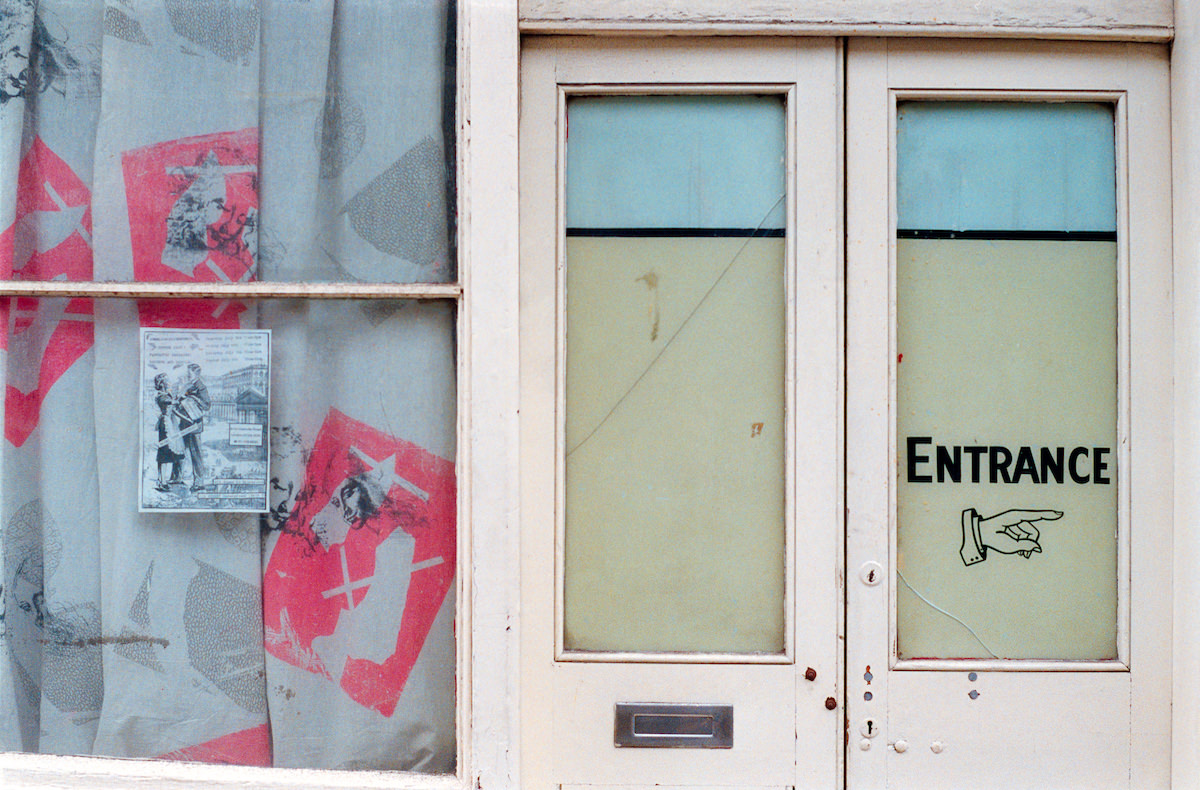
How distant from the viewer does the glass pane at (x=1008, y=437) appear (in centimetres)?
198

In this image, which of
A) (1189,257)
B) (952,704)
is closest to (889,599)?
(952,704)

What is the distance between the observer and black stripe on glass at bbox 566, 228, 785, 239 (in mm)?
1989

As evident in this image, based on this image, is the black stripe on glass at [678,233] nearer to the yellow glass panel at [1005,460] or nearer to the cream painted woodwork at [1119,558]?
the cream painted woodwork at [1119,558]

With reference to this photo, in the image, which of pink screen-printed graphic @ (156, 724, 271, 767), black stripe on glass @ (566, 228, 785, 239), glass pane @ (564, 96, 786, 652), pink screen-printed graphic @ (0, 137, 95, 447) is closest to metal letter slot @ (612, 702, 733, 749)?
glass pane @ (564, 96, 786, 652)

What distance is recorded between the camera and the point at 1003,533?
198cm

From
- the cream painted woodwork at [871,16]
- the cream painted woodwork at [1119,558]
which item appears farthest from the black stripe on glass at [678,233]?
the cream painted woodwork at [871,16]

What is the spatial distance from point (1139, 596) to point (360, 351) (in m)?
2.04

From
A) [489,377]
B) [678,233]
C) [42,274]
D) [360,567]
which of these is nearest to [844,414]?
[678,233]

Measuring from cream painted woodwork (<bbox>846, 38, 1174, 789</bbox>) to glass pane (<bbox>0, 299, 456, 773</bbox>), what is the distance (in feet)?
3.40

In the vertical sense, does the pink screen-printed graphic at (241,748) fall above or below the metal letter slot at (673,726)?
below

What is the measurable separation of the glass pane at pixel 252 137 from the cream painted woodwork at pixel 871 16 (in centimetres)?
37

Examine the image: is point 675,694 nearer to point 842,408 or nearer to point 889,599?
point 889,599

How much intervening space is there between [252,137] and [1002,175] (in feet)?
6.25

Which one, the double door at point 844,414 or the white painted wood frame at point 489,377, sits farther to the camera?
the double door at point 844,414
